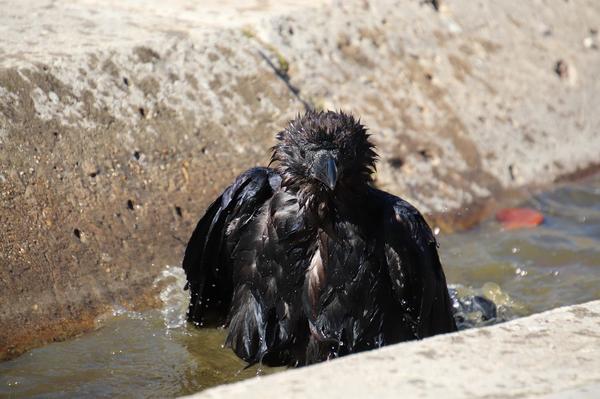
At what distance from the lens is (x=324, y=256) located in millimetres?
5316

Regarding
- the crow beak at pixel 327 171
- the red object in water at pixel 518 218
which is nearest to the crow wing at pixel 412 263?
the crow beak at pixel 327 171

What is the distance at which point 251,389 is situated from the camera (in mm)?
3480

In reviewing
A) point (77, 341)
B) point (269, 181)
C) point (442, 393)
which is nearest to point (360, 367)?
point (442, 393)

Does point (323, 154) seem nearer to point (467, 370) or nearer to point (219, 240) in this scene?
point (219, 240)

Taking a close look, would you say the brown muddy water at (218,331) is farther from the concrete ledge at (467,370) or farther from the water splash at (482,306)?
the concrete ledge at (467,370)

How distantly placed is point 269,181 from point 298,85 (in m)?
2.12

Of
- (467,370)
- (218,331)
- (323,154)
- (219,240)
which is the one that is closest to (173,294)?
(218,331)

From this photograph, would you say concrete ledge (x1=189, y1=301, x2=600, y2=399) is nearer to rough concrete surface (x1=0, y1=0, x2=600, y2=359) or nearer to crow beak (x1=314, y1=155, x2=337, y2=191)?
crow beak (x1=314, y1=155, x2=337, y2=191)

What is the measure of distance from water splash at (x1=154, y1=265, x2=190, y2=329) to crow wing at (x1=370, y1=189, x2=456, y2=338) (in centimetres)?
141

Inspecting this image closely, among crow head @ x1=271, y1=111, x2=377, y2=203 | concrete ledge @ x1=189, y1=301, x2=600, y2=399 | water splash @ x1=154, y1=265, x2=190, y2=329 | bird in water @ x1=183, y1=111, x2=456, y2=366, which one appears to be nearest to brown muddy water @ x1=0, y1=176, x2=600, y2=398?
water splash @ x1=154, y1=265, x2=190, y2=329

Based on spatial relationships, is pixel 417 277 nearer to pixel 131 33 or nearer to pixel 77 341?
pixel 77 341

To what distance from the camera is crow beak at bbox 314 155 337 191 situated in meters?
5.05

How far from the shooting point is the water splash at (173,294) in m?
6.03

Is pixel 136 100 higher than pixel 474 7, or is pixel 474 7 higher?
pixel 474 7
